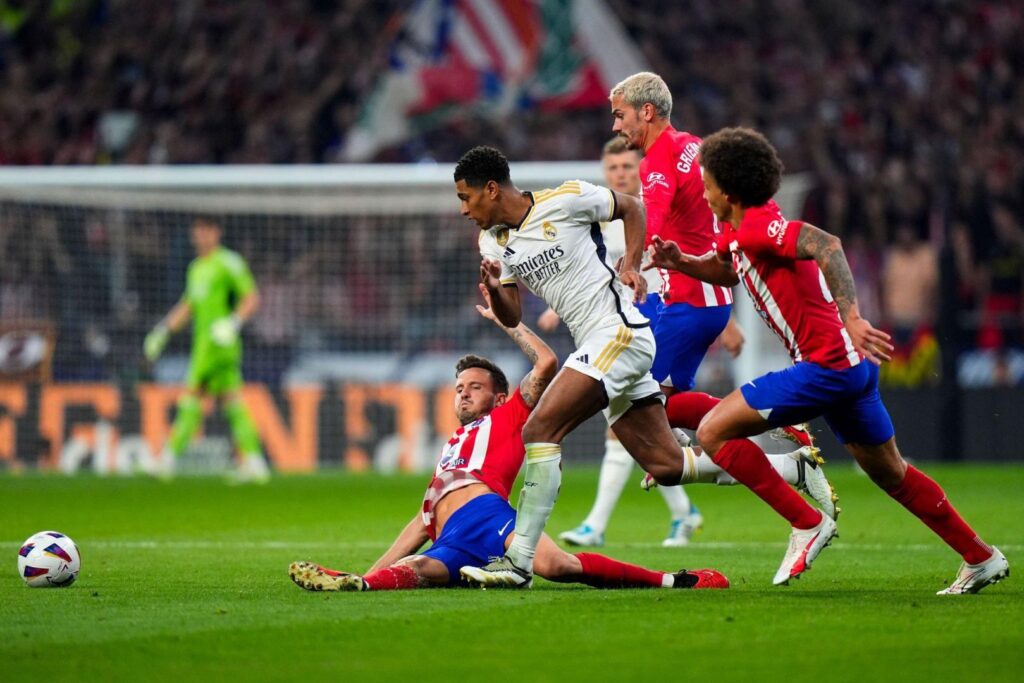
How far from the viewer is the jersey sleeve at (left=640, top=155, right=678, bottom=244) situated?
762 cm

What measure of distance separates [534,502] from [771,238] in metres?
1.45

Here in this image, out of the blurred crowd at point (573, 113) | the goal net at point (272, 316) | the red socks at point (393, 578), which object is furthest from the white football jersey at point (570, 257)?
the blurred crowd at point (573, 113)

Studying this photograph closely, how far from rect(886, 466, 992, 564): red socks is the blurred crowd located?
1237 cm

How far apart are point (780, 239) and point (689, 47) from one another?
55.4ft

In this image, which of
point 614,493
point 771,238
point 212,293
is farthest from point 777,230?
point 212,293

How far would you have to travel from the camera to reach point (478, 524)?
21.6 ft

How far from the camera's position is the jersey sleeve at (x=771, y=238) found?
19.6 ft

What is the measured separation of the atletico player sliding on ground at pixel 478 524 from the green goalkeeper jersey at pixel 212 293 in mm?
8745

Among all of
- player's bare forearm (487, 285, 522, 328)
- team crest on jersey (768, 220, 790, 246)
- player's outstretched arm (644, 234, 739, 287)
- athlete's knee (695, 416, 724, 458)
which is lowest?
athlete's knee (695, 416, 724, 458)

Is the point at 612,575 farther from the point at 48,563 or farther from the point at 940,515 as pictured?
the point at 48,563

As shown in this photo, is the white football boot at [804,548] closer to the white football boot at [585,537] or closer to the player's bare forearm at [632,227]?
the player's bare forearm at [632,227]

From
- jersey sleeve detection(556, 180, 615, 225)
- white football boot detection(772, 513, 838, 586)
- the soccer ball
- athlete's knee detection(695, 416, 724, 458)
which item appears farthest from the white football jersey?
the soccer ball

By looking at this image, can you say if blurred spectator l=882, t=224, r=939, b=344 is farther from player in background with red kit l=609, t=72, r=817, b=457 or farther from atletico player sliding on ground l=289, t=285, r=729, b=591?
atletico player sliding on ground l=289, t=285, r=729, b=591

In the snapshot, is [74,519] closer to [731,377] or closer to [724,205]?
[724,205]
